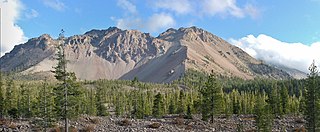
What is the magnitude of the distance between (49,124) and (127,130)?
42.8 feet

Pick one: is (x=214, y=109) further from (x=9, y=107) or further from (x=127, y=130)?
(x=9, y=107)

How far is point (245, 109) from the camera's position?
10606cm

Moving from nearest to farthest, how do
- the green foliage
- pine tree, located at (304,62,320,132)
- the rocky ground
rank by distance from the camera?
pine tree, located at (304,62,320,132) → the rocky ground → the green foliage

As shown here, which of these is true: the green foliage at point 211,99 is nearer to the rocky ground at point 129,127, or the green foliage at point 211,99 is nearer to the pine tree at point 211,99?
the pine tree at point 211,99

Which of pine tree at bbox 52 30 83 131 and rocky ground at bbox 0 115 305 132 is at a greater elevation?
pine tree at bbox 52 30 83 131

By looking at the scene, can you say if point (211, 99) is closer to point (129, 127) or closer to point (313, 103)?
point (129, 127)

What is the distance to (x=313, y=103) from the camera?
40031 millimetres

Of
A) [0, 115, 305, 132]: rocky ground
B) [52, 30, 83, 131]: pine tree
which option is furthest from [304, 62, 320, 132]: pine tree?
[52, 30, 83, 131]: pine tree

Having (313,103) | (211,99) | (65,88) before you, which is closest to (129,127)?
(65,88)

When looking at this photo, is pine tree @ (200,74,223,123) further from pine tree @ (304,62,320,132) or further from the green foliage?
pine tree @ (304,62,320,132)

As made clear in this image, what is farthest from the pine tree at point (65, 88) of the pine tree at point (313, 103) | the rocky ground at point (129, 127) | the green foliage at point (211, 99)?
the green foliage at point (211, 99)

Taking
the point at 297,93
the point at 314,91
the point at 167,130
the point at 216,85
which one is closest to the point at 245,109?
the point at 216,85

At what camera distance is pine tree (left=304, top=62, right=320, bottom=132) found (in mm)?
39156

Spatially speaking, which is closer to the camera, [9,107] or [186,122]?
[186,122]
